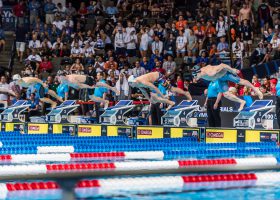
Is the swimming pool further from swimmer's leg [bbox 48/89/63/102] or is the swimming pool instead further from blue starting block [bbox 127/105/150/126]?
swimmer's leg [bbox 48/89/63/102]

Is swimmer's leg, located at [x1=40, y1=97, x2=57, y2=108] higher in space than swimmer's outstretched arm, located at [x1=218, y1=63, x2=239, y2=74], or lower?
lower

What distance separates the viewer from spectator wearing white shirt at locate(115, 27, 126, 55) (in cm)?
2405

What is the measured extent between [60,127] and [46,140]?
12.9 ft

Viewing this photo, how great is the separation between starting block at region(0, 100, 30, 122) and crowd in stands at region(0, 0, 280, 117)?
1243 mm

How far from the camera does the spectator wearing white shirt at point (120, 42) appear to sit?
24050 mm

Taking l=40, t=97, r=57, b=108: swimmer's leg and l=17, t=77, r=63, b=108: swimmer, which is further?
l=40, t=97, r=57, b=108: swimmer's leg

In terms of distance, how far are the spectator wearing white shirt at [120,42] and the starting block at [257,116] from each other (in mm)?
9372

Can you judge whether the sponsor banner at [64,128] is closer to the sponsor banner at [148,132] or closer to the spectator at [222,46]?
the sponsor banner at [148,132]

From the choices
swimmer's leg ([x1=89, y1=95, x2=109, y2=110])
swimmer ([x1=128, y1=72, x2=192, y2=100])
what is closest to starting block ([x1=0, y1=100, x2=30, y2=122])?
swimmer's leg ([x1=89, y1=95, x2=109, y2=110])

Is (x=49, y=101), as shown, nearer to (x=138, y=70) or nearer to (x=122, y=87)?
(x=122, y=87)

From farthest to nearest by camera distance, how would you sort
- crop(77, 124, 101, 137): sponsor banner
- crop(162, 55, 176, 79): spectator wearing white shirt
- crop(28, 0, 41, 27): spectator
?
crop(28, 0, 41, 27): spectator → crop(162, 55, 176, 79): spectator wearing white shirt → crop(77, 124, 101, 137): sponsor banner

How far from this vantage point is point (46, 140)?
1422cm

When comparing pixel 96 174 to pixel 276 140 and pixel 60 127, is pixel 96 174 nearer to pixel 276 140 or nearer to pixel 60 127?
pixel 276 140

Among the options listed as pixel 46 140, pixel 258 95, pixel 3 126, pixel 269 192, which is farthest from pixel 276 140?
pixel 3 126
